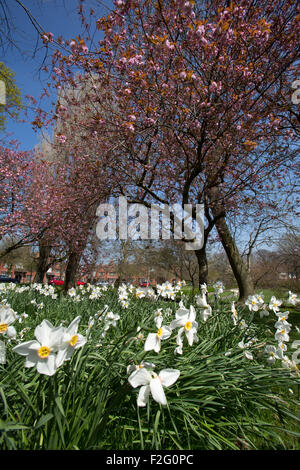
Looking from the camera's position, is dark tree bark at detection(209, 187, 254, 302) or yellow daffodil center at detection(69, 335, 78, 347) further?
dark tree bark at detection(209, 187, 254, 302)

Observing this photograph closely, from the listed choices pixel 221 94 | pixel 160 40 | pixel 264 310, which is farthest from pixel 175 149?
pixel 264 310

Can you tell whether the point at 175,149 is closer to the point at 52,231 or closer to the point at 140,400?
the point at 140,400

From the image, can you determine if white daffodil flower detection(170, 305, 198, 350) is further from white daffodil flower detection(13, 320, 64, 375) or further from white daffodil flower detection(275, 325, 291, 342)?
white daffodil flower detection(275, 325, 291, 342)

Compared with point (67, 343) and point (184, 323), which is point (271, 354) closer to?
point (184, 323)

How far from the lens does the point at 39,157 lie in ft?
45.9

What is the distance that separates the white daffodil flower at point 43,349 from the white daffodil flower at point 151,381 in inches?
12.2

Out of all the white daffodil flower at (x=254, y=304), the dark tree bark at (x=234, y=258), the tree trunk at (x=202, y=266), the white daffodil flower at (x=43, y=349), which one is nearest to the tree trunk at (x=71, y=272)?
the tree trunk at (x=202, y=266)

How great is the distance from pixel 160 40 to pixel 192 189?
455 centimetres

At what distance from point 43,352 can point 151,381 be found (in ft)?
1.38

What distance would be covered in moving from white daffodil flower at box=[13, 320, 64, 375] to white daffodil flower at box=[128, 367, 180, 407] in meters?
0.31

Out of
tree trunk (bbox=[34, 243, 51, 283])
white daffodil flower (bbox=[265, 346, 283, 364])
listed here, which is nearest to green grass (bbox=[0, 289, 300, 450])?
white daffodil flower (bbox=[265, 346, 283, 364])

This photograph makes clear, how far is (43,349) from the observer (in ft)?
3.03

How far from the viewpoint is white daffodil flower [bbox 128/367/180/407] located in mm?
936
